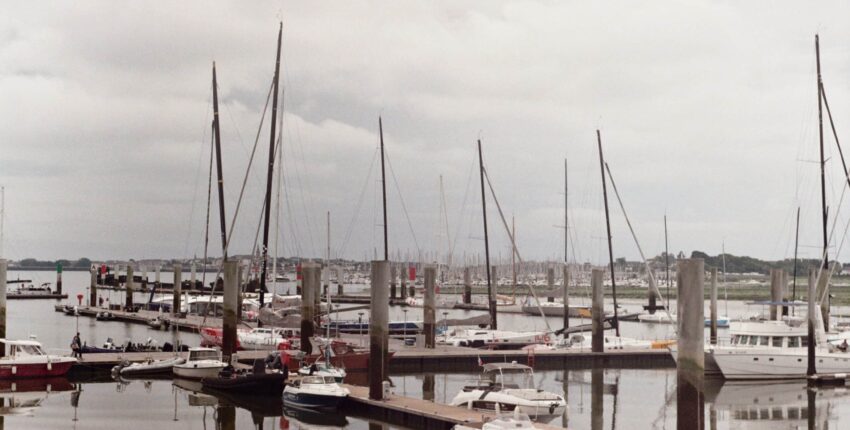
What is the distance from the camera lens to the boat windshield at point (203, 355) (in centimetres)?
4838

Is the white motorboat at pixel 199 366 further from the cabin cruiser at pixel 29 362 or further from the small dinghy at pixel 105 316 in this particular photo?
the small dinghy at pixel 105 316

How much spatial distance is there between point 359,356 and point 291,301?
3235 cm

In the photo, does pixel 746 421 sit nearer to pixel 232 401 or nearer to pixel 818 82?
pixel 232 401

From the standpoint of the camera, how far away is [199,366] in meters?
47.4

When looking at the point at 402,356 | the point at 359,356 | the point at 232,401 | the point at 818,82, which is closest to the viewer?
the point at 232,401

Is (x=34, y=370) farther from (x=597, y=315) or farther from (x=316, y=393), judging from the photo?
(x=597, y=315)

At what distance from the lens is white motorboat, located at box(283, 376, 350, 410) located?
38094 mm

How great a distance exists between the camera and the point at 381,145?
275 feet

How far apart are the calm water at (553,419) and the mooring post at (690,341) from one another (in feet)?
35.4

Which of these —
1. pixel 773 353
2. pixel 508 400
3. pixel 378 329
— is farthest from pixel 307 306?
pixel 773 353

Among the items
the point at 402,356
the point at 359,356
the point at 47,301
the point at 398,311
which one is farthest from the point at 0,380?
the point at 47,301

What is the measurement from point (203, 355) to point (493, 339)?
22.3 metres

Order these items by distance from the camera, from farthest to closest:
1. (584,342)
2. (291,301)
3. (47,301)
→ (47,301) < (291,301) < (584,342)

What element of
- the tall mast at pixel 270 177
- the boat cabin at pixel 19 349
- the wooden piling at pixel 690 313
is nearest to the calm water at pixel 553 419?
the boat cabin at pixel 19 349
